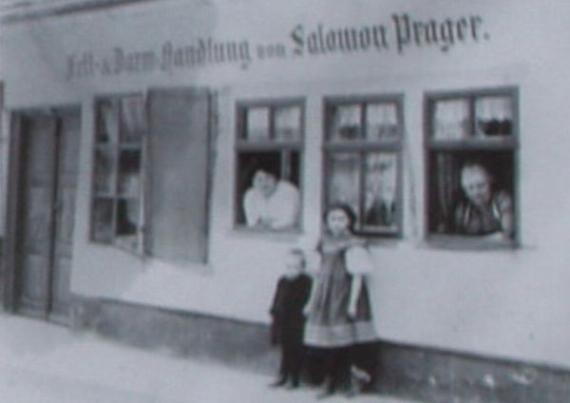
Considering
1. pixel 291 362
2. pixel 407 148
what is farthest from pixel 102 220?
pixel 407 148

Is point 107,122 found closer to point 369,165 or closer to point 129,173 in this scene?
point 129,173

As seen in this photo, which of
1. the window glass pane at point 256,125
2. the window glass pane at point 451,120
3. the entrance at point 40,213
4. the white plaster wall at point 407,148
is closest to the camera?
the white plaster wall at point 407,148

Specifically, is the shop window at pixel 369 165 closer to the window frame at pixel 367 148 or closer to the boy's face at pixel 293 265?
the window frame at pixel 367 148

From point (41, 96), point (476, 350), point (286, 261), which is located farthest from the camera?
point (41, 96)

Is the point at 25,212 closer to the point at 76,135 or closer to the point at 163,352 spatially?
the point at 76,135

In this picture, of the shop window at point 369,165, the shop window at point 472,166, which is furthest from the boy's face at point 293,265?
the shop window at point 472,166

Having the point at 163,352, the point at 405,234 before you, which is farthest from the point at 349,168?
the point at 163,352
